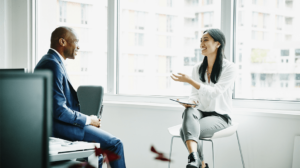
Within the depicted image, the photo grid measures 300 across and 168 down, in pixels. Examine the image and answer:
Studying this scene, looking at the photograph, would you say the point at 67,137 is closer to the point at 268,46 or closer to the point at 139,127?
the point at 139,127

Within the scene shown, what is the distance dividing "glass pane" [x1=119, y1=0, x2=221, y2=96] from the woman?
56 cm

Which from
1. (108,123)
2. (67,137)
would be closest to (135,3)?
(108,123)

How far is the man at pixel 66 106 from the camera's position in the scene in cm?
188

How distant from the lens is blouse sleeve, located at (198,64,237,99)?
2.39 meters

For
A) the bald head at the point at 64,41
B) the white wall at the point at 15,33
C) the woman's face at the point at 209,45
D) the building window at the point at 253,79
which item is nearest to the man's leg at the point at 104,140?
the bald head at the point at 64,41

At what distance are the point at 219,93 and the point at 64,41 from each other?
1.29m

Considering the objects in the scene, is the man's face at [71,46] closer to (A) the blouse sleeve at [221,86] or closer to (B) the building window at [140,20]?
(A) the blouse sleeve at [221,86]

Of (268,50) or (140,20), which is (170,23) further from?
(268,50)

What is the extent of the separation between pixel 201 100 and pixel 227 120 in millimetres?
301

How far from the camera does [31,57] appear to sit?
3961 mm

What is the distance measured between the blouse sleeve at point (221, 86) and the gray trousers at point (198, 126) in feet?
0.58

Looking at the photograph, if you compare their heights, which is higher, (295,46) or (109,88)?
(295,46)

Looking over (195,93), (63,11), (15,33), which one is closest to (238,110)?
(195,93)

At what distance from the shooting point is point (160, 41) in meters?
3.47
